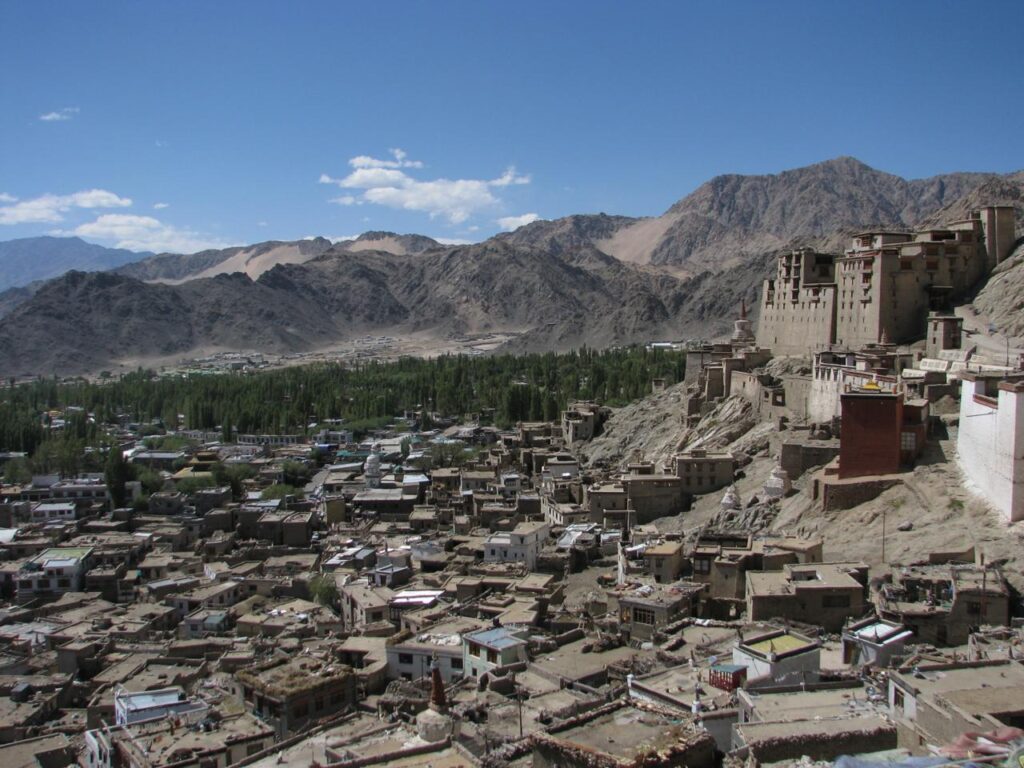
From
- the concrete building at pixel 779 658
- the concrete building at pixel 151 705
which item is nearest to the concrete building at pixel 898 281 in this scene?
the concrete building at pixel 779 658

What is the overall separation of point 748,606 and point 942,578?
3123 mm

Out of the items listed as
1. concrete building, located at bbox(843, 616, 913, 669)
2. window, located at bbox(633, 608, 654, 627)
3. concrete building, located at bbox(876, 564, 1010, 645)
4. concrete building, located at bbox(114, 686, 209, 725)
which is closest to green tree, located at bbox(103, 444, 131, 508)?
concrete building, located at bbox(114, 686, 209, 725)

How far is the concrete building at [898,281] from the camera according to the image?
106 feet

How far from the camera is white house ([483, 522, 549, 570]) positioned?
84.6ft

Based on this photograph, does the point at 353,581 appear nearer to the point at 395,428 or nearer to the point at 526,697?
the point at 526,697

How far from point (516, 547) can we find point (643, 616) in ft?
28.0

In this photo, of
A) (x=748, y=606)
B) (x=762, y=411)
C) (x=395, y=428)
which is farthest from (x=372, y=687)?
(x=395, y=428)

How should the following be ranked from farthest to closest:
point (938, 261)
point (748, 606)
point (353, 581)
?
point (938, 261), point (353, 581), point (748, 606)

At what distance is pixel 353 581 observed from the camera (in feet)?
84.1

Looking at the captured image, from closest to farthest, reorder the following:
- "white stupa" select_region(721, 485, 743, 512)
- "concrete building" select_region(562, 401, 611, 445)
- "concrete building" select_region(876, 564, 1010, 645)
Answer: "concrete building" select_region(876, 564, 1010, 645) < "white stupa" select_region(721, 485, 743, 512) < "concrete building" select_region(562, 401, 611, 445)

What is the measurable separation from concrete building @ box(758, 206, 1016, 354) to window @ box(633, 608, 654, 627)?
17.5 m

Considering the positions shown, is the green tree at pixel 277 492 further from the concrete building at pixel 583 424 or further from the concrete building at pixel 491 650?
the concrete building at pixel 491 650

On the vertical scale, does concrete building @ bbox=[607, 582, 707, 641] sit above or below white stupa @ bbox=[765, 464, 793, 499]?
below

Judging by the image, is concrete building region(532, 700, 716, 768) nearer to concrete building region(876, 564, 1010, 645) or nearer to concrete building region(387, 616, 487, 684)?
concrete building region(876, 564, 1010, 645)
